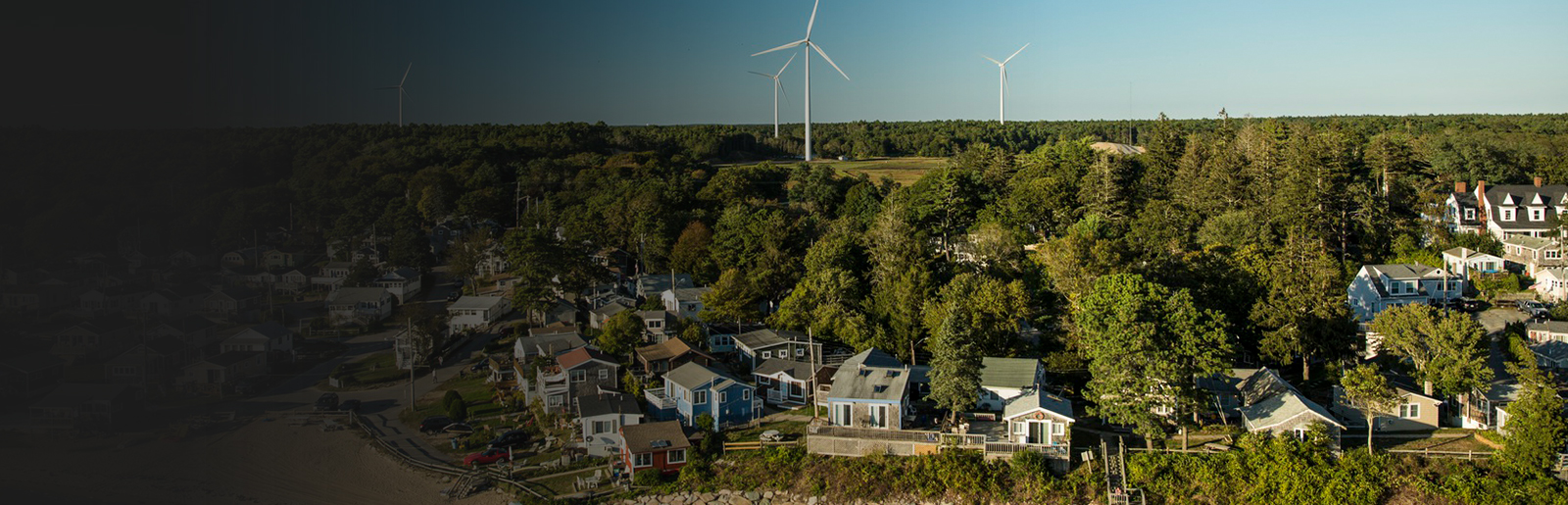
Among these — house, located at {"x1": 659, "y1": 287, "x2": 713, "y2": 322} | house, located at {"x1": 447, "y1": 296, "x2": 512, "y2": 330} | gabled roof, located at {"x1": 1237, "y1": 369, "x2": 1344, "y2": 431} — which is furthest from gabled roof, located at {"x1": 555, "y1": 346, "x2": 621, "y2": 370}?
gabled roof, located at {"x1": 1237, "y1": 369, "x2": 1344, "y2": 431}

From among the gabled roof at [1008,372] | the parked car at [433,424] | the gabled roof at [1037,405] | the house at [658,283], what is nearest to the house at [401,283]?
the house at [658,283]

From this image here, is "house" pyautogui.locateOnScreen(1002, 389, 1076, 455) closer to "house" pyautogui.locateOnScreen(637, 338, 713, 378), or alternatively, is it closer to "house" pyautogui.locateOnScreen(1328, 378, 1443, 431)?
"house" pyautogui.locateOnScreen(1328, 378, 1443, 431)

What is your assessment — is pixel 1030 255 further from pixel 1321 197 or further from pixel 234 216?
pixel 234 216

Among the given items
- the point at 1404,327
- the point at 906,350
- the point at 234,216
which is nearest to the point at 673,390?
the point at 906,350

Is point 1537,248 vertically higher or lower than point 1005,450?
higher

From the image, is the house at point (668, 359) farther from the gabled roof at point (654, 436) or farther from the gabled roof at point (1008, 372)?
the gabled roof at point (1008, 372)

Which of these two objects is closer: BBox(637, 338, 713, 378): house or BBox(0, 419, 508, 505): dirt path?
BBox(0, 419, 508, 505): dirt path

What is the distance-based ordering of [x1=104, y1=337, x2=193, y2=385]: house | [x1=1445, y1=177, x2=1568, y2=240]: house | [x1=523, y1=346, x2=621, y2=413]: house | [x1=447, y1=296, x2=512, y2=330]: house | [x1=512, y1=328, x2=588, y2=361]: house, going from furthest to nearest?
[x1=447, y1=296, x2=512, y2=330]: house → [x1=1445, y1=177, x2=1568, y2=240]: house → [x1=512, y1=328, x2=588, y2=361]: house → [x1=523, y1=346, x2=621, y2=413]: house → [x1=104, y1=337, x2=193, y2=385]: house
